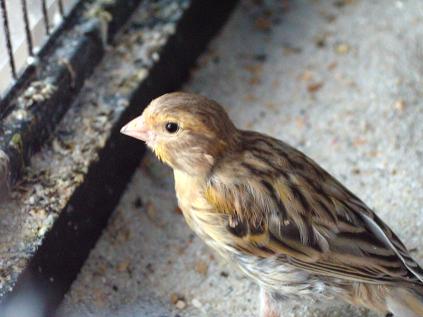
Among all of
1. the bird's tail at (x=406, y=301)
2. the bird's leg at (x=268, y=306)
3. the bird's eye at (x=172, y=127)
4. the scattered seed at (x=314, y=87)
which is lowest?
the scattered seed at (x=314, y=87)

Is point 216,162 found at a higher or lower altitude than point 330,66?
higher

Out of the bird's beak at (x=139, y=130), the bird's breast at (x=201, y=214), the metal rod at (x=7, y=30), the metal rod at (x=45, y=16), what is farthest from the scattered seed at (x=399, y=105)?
the metal rod at (x=7, y=30)

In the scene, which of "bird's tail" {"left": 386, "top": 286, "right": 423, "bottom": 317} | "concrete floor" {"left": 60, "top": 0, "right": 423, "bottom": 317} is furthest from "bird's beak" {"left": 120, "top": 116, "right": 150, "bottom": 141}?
"bird's tail" {"left": 386, "top": 286, "right": 423, "bottom": 317}

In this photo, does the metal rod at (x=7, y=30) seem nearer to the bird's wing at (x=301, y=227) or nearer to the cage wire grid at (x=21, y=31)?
the cage wire grid at (x=21, y=31)

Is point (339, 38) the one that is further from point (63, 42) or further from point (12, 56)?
point (12, 56)

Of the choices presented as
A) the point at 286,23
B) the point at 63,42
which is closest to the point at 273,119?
the point at 286,23

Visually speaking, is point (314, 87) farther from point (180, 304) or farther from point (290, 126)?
point (180, 304)
